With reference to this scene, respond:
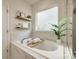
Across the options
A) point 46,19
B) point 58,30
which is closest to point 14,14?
point 46,19

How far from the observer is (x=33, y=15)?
1992mm

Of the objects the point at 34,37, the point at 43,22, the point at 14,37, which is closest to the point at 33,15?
the point at 43,22

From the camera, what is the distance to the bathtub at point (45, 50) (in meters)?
1.42

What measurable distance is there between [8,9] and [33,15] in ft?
1.62

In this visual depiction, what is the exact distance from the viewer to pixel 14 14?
6.51 ft

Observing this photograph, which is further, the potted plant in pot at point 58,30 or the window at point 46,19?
the window at point 46,19

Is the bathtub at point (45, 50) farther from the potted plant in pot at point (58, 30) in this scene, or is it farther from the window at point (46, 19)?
the window at point (46, 19)

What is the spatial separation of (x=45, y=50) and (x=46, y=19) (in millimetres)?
561

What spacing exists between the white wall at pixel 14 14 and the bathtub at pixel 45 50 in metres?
0.15

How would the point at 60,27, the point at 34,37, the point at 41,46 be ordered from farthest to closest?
the point at 34,37 < the point at 41,46 < the point at 60,27

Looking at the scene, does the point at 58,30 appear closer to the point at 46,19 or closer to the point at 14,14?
the point at 46,19

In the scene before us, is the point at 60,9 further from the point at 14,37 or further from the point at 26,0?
the point at 14,37

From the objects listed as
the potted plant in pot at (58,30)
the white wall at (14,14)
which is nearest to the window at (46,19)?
the potted plant in pot at (58,30)

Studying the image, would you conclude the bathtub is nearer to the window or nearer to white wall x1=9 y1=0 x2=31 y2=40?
white wall x1=9 y1=0 x2=31 y2=40
